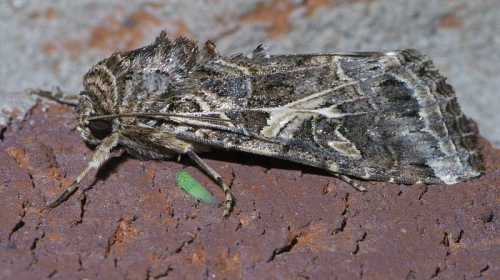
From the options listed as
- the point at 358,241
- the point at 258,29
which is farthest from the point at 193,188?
the point at 258,29

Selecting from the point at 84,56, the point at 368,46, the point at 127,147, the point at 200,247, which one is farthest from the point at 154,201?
the point at 368,46

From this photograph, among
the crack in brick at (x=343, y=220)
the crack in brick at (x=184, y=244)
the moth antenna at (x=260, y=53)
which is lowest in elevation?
the crack in brick at (x=184, y=244)

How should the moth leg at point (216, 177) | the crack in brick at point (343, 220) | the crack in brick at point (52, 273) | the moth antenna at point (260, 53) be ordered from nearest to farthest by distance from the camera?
the crack in brick at point (52, 273) < the crack in brick at point (343, 220) < the moth leg at point (216, 177) < the moth antenna at point (260, 53)

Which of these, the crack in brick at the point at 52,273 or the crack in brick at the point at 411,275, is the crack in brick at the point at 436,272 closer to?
the crack in brick at the point at 411,275

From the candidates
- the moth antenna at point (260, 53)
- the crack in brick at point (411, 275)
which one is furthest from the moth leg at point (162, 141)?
the crack in brick at point (411, 275)

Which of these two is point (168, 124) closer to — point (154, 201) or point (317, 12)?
point (154, 201)

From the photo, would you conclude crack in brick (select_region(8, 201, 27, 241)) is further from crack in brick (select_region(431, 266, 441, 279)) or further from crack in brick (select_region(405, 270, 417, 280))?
crack in brick (select_region(431, 266, 441, 279))

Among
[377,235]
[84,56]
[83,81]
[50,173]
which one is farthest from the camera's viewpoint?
[84,56]

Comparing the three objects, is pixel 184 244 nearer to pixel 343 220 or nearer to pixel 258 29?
pixel 343 220
